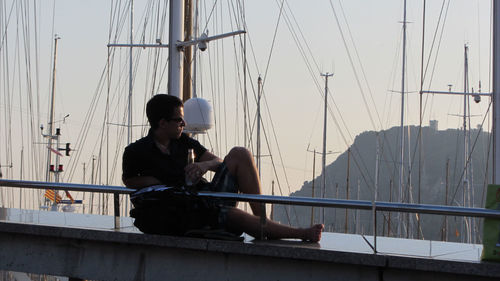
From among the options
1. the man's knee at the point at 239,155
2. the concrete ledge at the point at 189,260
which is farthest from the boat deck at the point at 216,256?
the man's knee at the point at 239,155

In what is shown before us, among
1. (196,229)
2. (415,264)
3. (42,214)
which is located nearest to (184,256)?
(196,229)

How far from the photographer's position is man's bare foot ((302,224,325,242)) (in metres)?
6.64

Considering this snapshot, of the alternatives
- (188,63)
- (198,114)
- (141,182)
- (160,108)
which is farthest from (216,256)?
(188,63)

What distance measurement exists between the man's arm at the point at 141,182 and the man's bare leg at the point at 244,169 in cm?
64

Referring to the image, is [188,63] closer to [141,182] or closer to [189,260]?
[141,182]

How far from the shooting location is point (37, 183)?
757 cm

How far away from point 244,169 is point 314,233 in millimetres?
793

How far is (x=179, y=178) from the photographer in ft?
23.1

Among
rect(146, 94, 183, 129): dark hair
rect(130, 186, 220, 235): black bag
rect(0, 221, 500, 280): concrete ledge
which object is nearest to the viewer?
rect(0, 221, 500, 280): concrete ledge

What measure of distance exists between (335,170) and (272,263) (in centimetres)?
12664

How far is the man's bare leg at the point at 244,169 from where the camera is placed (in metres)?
6.82

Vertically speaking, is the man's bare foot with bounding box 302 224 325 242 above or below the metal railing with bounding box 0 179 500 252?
below

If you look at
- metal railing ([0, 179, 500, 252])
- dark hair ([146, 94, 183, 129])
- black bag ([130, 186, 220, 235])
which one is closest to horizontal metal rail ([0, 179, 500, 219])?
metal railing ([0, 179, 500, 252])

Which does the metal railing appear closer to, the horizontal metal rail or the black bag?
the horizontal metal rail
